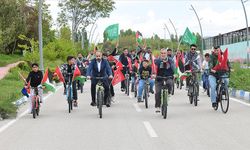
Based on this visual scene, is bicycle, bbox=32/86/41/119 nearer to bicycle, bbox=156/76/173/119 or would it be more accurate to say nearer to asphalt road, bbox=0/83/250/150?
asphalt road, bbox=0/83/250/150

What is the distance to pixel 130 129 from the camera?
10.7 meters

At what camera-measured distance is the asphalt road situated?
28.8 feet

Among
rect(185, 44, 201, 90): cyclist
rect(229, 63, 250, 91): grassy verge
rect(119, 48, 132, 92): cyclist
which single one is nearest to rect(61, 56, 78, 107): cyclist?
rect(185, 44, 201, 90): cyclist

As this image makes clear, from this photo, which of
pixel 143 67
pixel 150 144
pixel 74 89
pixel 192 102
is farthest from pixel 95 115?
pixel 150 144

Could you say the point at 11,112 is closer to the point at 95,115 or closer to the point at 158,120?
the point at 95,115

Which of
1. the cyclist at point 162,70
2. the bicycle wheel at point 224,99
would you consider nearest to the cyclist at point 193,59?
the bicycle wheel at point 224,99

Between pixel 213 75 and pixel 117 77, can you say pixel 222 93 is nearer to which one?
pixel 213 75

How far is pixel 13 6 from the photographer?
47969mm

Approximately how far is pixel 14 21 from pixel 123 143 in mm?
41326

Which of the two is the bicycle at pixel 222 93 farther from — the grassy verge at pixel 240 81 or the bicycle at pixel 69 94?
the grassy verge at pixel 240 81

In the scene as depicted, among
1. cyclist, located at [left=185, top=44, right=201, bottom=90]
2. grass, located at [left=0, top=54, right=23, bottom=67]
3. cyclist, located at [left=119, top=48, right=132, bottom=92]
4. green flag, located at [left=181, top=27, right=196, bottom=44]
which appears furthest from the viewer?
grass, located at [left=0, top=54, right=23, bottom=67]

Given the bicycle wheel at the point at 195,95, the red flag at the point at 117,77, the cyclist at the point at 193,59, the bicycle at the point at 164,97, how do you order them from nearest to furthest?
the bicycle at the point at 164,97 → the bicycle wheel at the point at 195,95 → the cyclist at the point at 193,59 → the red flag at the point at 117,77

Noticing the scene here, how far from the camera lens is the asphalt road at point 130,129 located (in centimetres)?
877

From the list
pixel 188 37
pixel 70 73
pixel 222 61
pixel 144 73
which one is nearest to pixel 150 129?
pixel 222 61
